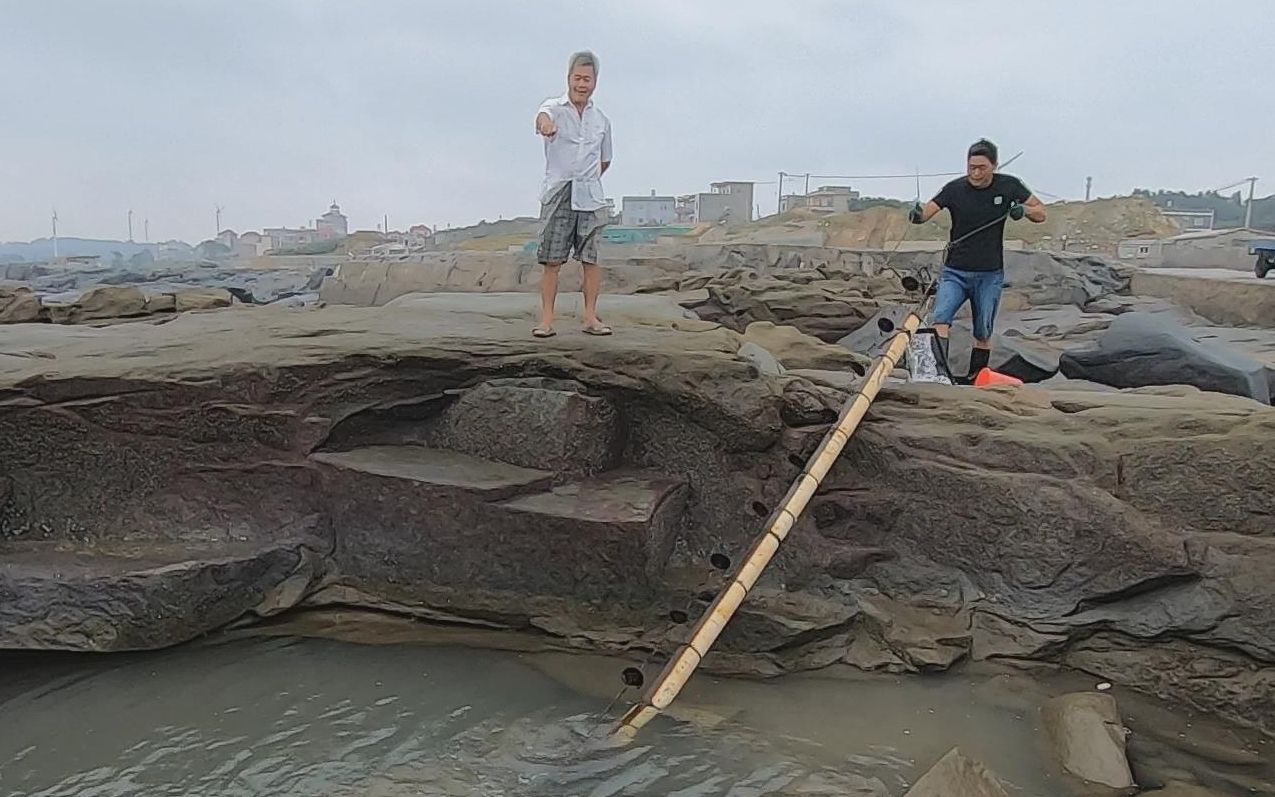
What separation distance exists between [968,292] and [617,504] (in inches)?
107

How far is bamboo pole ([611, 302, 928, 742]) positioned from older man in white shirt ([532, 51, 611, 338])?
5.06 ft

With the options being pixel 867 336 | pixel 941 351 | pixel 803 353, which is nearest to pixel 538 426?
pixel 803 353

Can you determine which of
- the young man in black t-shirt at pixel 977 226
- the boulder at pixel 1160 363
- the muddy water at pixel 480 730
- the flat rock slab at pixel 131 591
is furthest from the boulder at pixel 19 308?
the boulder at pixel 1160 363

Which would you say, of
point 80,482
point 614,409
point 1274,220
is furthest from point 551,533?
point 1274,220

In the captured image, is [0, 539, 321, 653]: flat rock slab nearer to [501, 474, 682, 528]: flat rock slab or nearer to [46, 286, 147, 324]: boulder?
[501, 474, 682, 528]: flat rock slab

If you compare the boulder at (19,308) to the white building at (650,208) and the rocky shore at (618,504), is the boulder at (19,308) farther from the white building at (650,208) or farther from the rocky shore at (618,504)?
the white building at (650,208)

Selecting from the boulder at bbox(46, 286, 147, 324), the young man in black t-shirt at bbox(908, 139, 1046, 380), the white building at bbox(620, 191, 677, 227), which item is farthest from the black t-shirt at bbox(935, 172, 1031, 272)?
the white building at bbox(620, 191, 677, 227)

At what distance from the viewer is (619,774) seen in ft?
12.3

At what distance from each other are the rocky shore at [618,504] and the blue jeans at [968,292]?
2.71 ft

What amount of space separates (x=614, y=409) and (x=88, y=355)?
9.23ft

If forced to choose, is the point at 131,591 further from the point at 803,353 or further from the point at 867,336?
the point at 867,336

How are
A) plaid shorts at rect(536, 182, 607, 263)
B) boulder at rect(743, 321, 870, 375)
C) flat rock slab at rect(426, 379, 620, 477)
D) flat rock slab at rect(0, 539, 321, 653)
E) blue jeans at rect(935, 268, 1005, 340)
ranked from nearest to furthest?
flat rock slab at rect(0, 539, 321, 653) < flat rock slab at rect(426, 379, 620, 477) < plaid shorts at rect(536, 182, 607, 263) < blue jeans at rect(935, 268, 1005, 340) < boulder at rect(743, 321, 870, 375)

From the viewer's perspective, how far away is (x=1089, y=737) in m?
3.91

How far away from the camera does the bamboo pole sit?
160 inches
